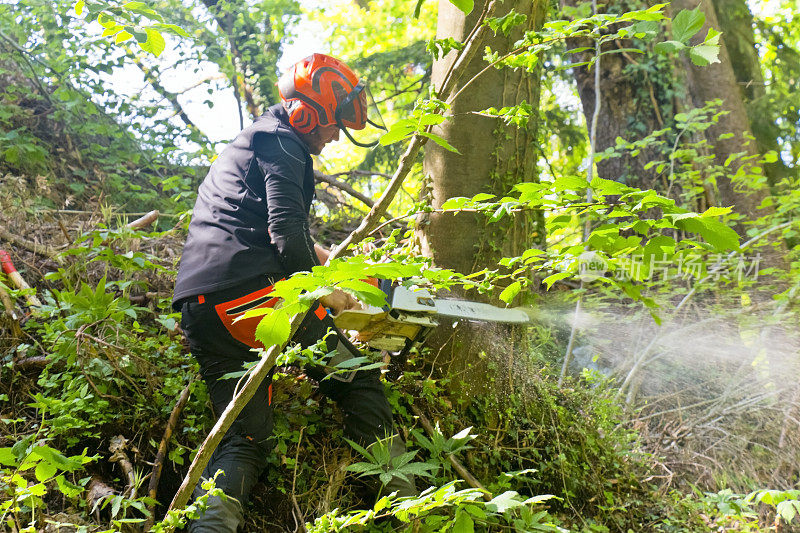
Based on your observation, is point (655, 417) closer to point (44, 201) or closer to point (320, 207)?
point (320, 207)

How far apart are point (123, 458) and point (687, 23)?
2784 mm

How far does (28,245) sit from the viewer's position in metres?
4.04

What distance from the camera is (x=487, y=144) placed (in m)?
3.44

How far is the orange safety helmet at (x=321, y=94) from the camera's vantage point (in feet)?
9.89

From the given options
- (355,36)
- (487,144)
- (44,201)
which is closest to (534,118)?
(487,144)

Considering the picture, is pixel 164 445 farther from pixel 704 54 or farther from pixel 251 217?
pixel 704 54

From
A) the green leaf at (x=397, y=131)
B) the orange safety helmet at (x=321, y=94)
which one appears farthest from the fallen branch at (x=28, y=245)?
the green leaf at (x=397, y=131)

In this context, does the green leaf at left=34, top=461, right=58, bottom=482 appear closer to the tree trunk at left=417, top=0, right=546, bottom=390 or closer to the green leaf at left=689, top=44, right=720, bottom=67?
the tree trunk at left=417, top=0, right=546, bottom=390

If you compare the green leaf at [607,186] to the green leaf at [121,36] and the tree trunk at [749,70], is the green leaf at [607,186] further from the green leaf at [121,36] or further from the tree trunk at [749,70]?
the tree trunk at [749,70]

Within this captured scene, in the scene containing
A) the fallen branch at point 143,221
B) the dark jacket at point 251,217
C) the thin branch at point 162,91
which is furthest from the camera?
the thin branch at point 162,91

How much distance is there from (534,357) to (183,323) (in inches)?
86.4

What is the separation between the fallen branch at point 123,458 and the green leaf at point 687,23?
8.60ft

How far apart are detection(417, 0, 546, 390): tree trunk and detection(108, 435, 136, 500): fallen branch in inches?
66.6

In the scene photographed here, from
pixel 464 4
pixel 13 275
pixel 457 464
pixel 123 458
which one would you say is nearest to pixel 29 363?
pixel 13 275
